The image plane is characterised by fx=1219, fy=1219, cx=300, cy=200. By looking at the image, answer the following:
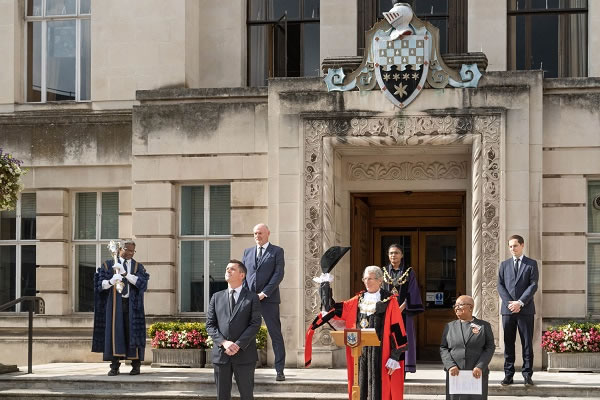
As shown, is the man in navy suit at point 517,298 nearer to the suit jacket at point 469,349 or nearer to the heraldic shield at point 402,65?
the suit jacket at point 469,349

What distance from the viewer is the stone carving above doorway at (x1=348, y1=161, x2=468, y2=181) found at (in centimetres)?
2094

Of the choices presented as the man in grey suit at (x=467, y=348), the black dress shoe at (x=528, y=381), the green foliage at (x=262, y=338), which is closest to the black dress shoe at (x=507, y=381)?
the black dress shoe at (x=528, y=381)

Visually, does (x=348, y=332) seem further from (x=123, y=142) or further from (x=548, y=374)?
(x=123, y=142)

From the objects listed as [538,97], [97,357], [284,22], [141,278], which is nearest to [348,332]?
[141,278]

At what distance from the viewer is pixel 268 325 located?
17.8m

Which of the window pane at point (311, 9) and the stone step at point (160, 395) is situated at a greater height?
the window pane at point (311, 9)

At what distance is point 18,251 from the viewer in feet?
74.7

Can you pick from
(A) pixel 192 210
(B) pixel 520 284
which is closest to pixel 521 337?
(B) pixel 520 284

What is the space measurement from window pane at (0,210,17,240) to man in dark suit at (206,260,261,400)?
954 cm

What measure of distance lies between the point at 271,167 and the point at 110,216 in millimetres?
3798

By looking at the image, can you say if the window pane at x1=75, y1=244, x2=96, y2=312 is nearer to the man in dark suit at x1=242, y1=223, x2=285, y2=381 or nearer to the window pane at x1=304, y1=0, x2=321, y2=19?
the man in dark suit at x1=242, y1=223, x2=285, y2=381

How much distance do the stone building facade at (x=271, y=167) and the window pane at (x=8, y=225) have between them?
0.03 meters

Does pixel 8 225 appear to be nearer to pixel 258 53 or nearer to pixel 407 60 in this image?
pixel 258 53

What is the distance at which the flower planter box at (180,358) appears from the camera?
1989cm
